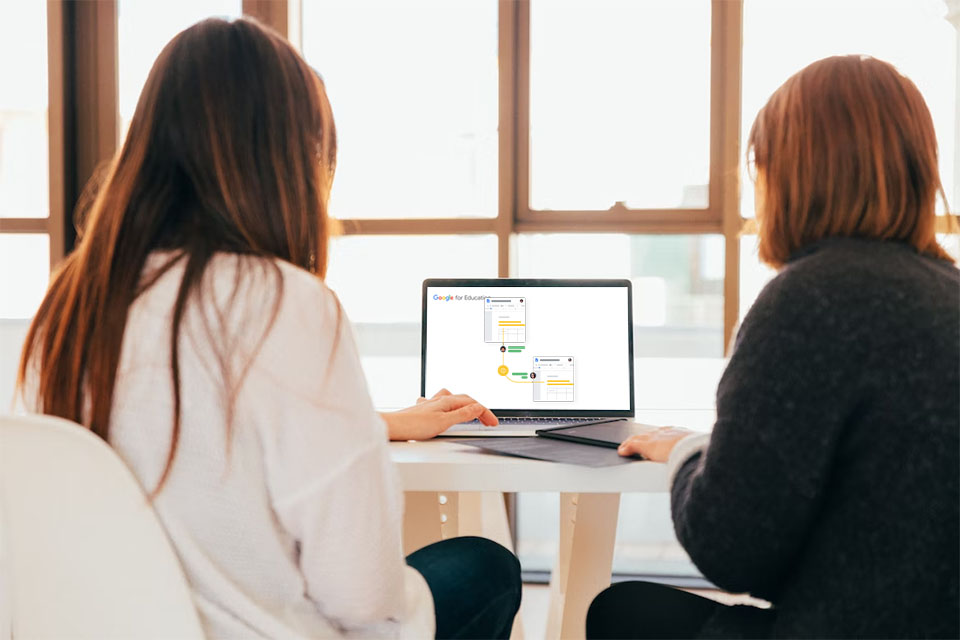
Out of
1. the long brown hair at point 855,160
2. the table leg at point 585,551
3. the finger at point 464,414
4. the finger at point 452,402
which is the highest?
the long brown hair at point 855,160

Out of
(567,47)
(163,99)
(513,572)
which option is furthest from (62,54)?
(513,572)

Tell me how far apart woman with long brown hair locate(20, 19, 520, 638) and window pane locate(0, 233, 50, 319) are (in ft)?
6.68

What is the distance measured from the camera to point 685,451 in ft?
3.32

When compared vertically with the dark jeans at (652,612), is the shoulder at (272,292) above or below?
above

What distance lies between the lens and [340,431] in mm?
817

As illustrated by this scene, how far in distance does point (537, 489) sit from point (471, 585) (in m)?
0.17

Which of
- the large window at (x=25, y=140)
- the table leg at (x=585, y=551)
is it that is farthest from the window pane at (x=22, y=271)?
the table leg at (x=585, y=551)

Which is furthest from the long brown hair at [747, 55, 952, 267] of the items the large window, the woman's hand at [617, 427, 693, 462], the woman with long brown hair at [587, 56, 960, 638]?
the large window

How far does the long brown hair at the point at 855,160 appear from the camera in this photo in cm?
92

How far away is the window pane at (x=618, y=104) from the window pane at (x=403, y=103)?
8.8 inches

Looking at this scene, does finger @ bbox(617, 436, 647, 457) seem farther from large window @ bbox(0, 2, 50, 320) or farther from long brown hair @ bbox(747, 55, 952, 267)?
large window @ bbox(0, 2, 50, 320)

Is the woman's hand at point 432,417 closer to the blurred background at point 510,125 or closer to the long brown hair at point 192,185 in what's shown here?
the long brown hair at point 192,185

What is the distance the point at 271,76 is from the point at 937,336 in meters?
0.72

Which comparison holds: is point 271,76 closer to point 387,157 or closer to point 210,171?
point 210,171
